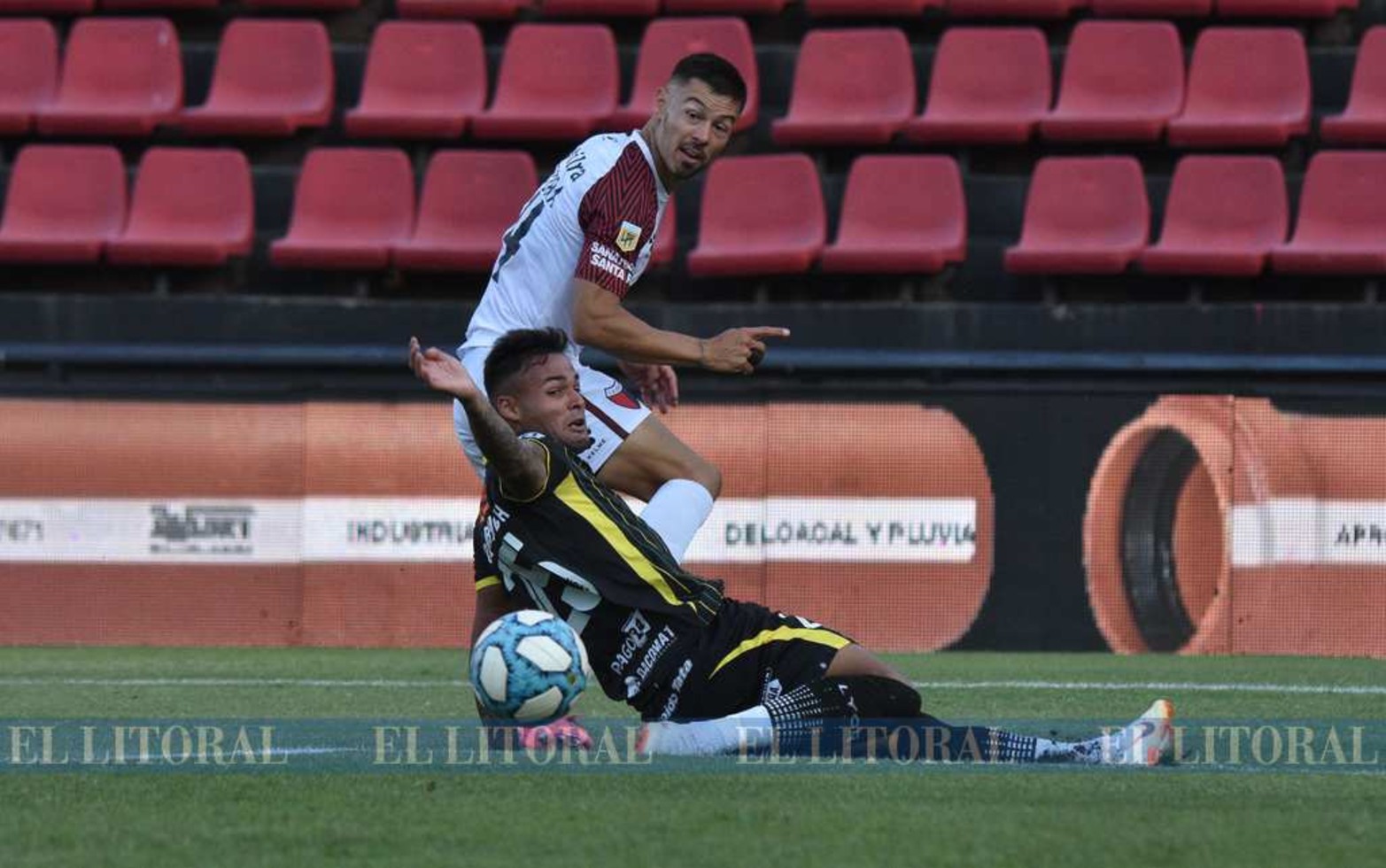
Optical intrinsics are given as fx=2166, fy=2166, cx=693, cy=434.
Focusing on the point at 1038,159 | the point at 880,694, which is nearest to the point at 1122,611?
the point at 1038,159

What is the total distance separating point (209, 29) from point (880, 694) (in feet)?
34.0

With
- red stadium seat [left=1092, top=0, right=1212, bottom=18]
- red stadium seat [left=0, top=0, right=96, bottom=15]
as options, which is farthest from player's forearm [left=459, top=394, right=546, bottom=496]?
red stadium seat [left=0, top=0, right=96, bottom=15]

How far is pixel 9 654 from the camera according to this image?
9805 millimetres

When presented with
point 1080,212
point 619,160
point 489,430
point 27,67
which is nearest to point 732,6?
point 1080,212

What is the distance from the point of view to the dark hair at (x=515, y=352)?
18.3ft

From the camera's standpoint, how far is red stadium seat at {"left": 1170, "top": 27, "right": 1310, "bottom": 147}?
1281 centimetres

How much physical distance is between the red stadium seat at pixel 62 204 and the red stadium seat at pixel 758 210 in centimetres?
362

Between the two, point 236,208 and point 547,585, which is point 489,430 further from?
point 236,208

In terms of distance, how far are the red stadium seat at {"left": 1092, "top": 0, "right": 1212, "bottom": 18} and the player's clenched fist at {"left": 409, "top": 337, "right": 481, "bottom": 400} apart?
30.7 feet

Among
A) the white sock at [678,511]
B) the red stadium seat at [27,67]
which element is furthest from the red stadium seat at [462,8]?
the white sock at [678,511]

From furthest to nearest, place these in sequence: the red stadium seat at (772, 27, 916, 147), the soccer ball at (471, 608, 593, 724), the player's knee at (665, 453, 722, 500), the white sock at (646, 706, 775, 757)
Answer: the red stadium seat at (772, 27, 916, 147) → the player's knee at (665, 453, 722, 500) → the white sock at (646, 706, 775, 757) → the soccer ball at (471, 608, 593, 724)

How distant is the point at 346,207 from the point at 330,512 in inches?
126

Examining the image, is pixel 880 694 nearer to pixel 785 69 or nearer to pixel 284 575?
pixel 284 575

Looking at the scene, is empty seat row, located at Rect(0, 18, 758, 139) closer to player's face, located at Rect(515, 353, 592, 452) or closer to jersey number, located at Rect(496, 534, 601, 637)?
player's face, located at Rect(515, 353, 592, 452)
